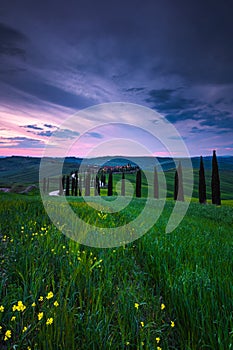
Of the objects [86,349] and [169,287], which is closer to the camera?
[86,349]

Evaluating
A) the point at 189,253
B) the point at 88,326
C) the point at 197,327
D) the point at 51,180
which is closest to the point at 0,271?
the point at 88,326

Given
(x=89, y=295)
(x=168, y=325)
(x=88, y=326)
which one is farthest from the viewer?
(x=89, y=295)

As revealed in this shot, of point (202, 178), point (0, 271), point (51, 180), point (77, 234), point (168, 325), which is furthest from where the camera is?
point (51, 180)

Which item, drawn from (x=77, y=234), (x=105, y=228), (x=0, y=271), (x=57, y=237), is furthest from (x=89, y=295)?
(x=105, y=228)

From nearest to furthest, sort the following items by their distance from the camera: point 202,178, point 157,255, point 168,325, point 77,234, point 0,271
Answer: point 168,325 < point 0,271 < point 157,255 < point 77,234 < point 202,178

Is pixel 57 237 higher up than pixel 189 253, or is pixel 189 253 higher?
pixel 57 237

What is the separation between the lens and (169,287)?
342 centimetres

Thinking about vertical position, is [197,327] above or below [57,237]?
below

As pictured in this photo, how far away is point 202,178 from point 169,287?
50.2 m

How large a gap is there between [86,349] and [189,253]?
11.5 feet

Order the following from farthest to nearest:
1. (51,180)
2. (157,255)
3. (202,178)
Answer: (51,180) < (202,178) < (157,255)

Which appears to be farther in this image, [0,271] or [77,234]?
[77,234]

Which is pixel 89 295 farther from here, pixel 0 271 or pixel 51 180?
pixel 51 180

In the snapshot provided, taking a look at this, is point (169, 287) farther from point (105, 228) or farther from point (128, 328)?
point (105, 228)
